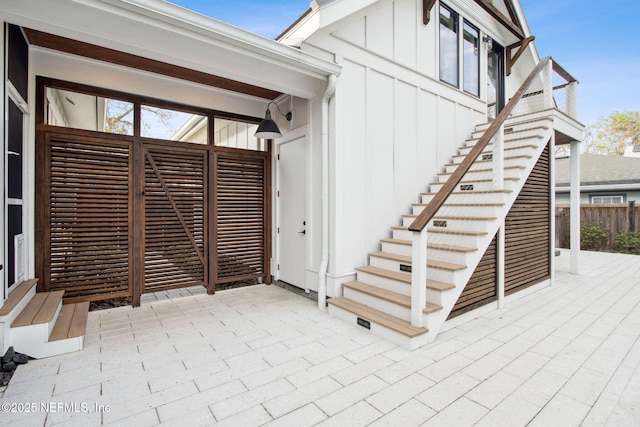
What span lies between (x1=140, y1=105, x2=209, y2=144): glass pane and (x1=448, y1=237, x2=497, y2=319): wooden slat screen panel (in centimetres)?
393

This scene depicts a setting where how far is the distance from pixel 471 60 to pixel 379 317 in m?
5.56

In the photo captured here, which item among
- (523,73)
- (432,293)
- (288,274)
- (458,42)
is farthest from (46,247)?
(523,73)

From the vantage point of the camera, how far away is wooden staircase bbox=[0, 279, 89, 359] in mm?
2391

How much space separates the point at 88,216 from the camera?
3547mm

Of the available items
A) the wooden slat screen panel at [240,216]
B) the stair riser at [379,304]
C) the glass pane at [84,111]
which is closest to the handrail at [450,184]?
the stair riser at [379,304]

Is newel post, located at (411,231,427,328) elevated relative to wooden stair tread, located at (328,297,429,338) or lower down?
elevated

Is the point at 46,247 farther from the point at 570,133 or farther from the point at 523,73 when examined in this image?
the point at 523,73

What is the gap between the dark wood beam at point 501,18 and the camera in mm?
5660

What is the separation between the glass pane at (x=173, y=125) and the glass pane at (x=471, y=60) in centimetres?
487

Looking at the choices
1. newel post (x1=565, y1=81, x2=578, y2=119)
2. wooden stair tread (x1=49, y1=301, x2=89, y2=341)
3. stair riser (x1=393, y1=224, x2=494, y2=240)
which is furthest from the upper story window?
wooden stair tread (x1=49, y1=301, x2=89, y2=341)

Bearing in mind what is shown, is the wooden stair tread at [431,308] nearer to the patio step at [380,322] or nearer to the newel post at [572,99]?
the patio step at [380,322]

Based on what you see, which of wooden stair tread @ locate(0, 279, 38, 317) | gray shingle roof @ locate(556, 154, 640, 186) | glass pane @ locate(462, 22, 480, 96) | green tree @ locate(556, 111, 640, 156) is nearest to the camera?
wooden stair tread @ locate(0, 279, 38, 317)

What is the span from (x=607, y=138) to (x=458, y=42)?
21.2m

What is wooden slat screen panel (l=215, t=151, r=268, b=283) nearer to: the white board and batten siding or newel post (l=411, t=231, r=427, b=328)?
the white board and batten siding
